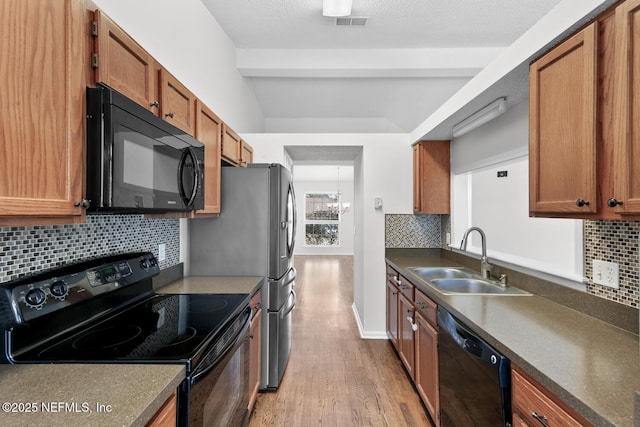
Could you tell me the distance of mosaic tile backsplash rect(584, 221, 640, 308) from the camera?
4.25 ft

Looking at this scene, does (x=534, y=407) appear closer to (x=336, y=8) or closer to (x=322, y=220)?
(x=336, y=8)

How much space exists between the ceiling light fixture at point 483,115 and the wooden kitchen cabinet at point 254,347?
2.02 meters

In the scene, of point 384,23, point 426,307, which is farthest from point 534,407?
point 384,23

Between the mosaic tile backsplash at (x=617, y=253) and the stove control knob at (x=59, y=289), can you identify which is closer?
the stove control knob at (x=59, y=289)

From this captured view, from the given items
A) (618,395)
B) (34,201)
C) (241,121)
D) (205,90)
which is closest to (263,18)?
(205,90)

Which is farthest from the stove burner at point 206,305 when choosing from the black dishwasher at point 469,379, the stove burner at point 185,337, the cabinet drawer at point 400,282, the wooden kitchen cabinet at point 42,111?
the cabinet drawer at point 400,282

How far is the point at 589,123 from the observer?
1119mm

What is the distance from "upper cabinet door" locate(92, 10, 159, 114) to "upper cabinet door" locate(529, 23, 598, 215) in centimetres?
170

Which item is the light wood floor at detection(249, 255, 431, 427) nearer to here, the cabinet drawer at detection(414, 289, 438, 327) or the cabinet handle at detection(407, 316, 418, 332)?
the cabinet handle at detection(407, 316, 418, 332)

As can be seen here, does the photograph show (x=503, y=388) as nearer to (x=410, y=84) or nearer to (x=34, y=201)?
(x=34, y=201)

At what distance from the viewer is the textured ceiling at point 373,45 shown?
8.10ft

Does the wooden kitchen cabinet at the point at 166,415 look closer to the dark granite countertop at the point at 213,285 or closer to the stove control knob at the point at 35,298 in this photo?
the stove control knob at the point at 35,298

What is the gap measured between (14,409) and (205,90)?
2339 millimetres

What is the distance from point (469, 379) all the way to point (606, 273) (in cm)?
81
